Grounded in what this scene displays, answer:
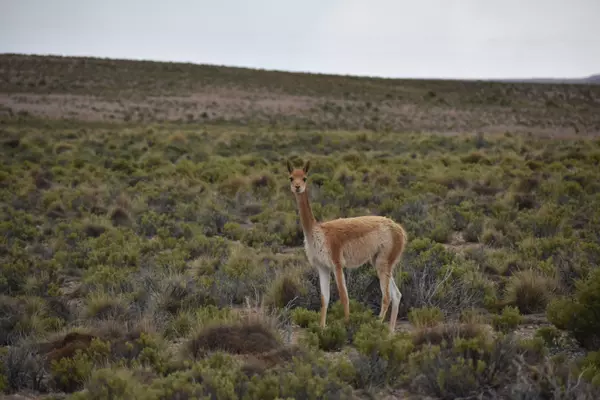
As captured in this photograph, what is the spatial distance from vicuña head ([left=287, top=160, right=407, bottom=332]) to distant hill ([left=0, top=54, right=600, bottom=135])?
100ft

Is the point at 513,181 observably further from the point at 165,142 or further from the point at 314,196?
the point at 165,142

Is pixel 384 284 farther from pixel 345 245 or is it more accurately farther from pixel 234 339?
pixel 234 339

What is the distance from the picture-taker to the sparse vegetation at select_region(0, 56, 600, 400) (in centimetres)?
463

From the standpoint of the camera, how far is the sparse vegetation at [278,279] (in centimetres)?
463

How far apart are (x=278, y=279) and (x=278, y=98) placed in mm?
44384

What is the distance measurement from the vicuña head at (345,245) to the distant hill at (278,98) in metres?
30.6

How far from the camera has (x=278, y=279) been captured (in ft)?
25.3

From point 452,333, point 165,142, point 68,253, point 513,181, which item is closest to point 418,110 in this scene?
point 165,142

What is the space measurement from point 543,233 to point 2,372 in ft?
29.6

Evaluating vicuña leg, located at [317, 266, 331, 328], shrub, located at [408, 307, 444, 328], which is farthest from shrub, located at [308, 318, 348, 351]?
shrub, located at [408, 307, 444, 328]

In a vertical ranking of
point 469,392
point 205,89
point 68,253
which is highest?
point 205,89

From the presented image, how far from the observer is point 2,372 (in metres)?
5.11

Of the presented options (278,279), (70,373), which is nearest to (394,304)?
(278,279)

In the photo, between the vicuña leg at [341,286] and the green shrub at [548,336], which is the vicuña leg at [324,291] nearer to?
the vicuña leg at [341,286]
